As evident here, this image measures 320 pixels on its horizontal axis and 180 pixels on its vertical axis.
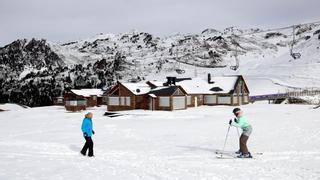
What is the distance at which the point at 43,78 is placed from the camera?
14125 cm

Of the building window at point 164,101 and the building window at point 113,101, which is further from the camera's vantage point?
the building window at point 113,101

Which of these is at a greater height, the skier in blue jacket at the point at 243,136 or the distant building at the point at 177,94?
the distant building at the point at 177,94

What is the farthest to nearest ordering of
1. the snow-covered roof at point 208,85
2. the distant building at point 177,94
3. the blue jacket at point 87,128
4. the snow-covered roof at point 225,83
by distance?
the snow-covered roof at point 225,83, the snow-covered roof at point 208,85, the distant building at point 177,94, the blue jacket at point 87,128

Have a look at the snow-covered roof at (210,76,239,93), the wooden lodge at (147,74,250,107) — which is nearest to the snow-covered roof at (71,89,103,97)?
the wooden lodge at (147,74,250,107)

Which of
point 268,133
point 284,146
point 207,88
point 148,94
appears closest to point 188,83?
point 207,88

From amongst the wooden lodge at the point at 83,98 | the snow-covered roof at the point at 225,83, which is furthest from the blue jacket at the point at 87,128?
the wooden lodge at the point at 83,98

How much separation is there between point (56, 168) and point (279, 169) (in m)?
7.31

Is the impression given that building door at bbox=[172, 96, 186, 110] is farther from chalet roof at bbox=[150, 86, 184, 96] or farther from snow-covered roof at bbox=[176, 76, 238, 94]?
snow-covered roof at bbox=[176, 76, 238, 94]

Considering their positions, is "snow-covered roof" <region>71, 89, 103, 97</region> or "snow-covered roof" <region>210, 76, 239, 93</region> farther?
"snow-covered roof" <region>71, 89, 103, 97</region>

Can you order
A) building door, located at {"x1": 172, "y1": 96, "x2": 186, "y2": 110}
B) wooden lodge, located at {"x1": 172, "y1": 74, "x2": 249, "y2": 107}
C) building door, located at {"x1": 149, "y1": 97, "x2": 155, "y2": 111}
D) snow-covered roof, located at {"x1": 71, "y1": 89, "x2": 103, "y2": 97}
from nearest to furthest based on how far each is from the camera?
building door, located at {"x1": 172, "y1": 96, "x2": 186, "y2": 110}
building door, located at {"x1": 149, "y1": 97, "x2": 155, "y2": 111}
wooden lodge, located at {"x1": 172, "y1": 74, "x2": 249, "y2": 107}
snow-covered roof, located at {"x1": 71, "y1": 89, "x2": 103, "y2": 97}

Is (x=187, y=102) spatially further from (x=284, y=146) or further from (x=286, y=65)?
(x=286, y=65)

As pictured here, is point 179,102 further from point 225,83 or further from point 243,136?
point 243,136

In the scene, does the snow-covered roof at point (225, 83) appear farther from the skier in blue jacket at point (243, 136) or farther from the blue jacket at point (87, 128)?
the blue jacket at point (87, 128)

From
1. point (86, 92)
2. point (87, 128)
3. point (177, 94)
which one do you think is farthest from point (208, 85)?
point (87, 128)
